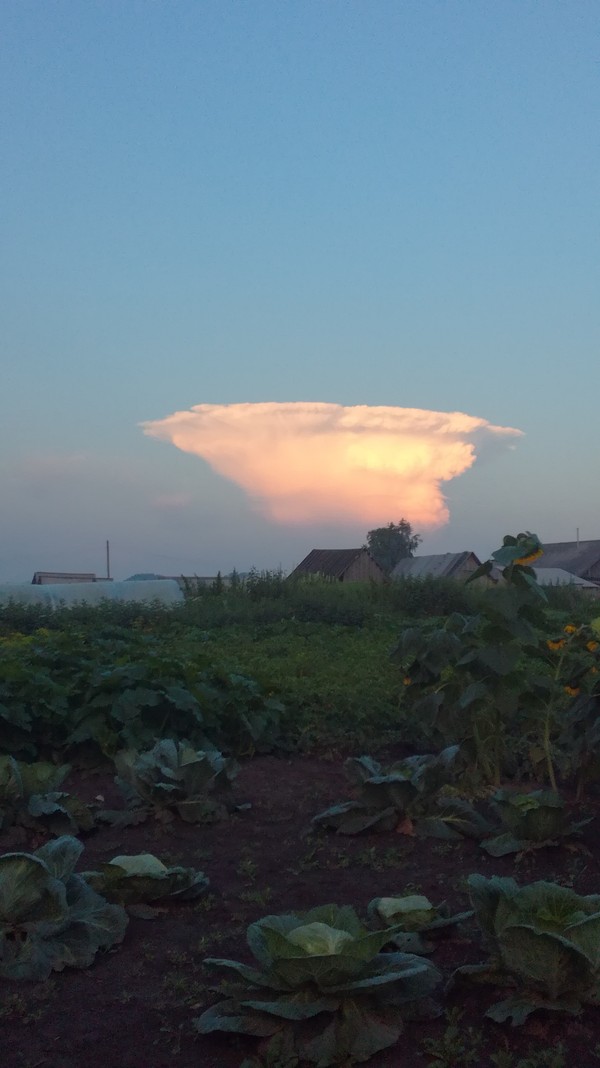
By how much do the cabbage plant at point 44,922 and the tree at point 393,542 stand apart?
58.4m

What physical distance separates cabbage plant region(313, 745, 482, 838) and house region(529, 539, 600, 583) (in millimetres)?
41786

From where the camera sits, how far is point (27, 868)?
9.80ft

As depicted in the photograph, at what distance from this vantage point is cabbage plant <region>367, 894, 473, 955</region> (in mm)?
2854

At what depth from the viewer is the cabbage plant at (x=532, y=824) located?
3.71m

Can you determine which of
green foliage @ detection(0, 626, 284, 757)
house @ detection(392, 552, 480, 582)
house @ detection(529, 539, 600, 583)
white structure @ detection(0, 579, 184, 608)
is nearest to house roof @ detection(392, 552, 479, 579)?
house @ detection(392, 552, 480, 582)

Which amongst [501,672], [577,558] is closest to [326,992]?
[501,672]

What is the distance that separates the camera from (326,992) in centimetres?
235

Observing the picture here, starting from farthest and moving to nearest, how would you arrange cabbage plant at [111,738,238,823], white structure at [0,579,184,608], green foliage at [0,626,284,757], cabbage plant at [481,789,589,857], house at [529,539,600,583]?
house at [529,539,600,583]
white structure at [0,579,184,608]
green foliage at [0,626,284,757]
cabbage plant at [111,738,238,823]
cabbage plant at [481,789,589,857]

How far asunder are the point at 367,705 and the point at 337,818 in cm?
259

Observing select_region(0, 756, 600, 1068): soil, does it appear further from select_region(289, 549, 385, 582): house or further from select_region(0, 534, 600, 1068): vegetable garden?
select_region(289, 549, 385, 582): house

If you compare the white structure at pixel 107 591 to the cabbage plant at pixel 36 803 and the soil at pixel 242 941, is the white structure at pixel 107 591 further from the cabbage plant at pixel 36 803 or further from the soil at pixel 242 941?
the cabbage plant at pixel 36 803

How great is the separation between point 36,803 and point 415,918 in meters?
1.95

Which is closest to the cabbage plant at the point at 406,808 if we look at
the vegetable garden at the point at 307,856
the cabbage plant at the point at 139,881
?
the vegetable garden at the point at 307,856

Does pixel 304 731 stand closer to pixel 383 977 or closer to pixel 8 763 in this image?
pixel 8 763
